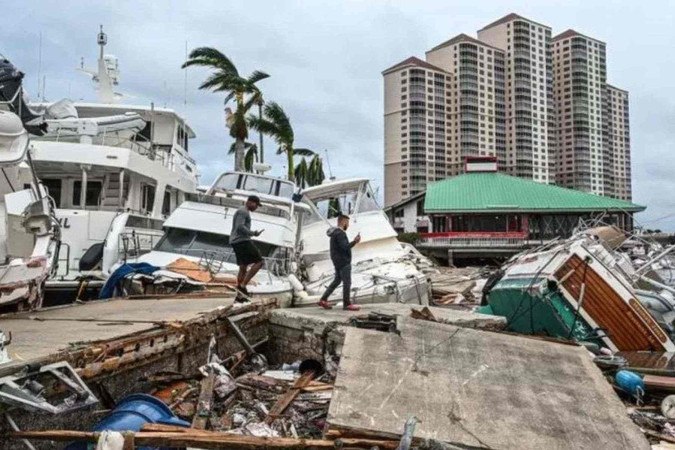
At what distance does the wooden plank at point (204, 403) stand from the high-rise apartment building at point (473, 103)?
61.7 m

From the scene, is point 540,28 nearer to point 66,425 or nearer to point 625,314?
point 625,314

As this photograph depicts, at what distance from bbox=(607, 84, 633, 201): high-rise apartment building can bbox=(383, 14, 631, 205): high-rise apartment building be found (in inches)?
40.8

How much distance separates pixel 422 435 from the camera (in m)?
3.95

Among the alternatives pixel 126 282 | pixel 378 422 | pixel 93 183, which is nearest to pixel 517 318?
pixel 126 282

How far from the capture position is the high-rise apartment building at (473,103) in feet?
214

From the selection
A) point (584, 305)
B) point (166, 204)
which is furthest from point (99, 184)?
point (584, 305)

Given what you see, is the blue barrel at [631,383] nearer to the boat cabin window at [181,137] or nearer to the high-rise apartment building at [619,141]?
the boat cabin window at [181,137]

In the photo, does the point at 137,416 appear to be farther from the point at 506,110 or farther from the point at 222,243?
the point at 506,110

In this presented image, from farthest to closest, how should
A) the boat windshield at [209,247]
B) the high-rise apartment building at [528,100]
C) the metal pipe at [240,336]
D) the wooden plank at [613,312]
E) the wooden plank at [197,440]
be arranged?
the high-rise apartment building at [528,100] → the boat windshield at [209,247] → the wooden plank at [613,312] → the metal pipe at [240,336] → the wooden plank at [197,440]

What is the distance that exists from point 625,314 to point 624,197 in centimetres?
7010

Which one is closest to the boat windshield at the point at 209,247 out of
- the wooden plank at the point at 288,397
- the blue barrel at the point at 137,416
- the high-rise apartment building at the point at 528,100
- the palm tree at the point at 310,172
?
the wooden plank at the point at 288,397

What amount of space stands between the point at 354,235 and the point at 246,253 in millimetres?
7631

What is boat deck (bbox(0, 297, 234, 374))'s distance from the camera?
187 inches

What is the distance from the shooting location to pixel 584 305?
37.2 feet
